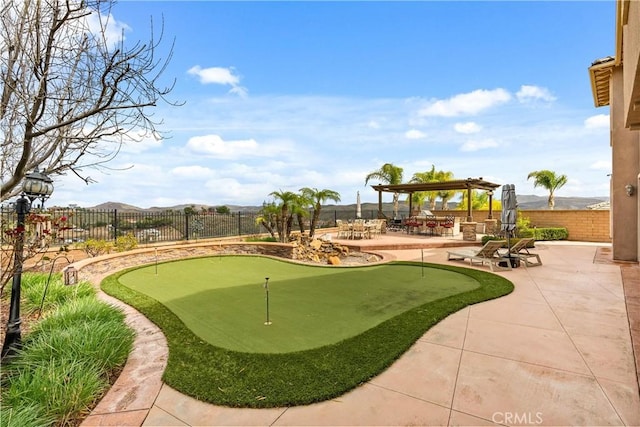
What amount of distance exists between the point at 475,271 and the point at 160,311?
7369 mm

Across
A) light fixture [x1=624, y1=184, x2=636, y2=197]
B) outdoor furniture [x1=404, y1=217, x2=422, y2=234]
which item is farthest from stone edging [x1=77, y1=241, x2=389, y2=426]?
outdoor furniture [x1=404, y1=217, x2=422, y2=234]

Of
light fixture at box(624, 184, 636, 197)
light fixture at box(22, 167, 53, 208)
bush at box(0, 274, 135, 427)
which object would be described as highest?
light fixture at box(624, 184, 636, 197)

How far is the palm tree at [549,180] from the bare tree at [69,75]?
27400mm

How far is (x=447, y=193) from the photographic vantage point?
85.8 feet

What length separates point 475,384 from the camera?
8.94ft

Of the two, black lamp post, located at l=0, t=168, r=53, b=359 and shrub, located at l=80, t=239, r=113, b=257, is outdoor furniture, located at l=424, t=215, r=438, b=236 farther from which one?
black lamp post, located at l=0, t=168, r=53, b=359

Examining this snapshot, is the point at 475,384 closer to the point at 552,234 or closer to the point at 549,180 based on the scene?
the point at 552,234

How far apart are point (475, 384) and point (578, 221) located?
18.6 metres

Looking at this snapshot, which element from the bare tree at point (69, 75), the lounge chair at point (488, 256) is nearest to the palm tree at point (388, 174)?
the lounge chair at point (488, 256)

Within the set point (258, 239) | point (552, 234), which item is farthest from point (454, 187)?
point (258, 239)

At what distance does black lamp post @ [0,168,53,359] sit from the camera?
Result: 3.38 metres

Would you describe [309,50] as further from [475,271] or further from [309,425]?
[309,425]

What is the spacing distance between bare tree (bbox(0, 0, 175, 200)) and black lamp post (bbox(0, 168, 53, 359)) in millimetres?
146

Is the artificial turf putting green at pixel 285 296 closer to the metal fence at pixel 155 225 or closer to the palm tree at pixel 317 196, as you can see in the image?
the metal fence at pixel 155 225
